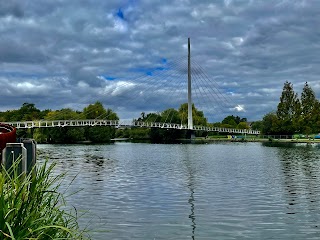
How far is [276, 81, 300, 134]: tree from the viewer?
11656 centimetres

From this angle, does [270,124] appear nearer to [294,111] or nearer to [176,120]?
[294,111]

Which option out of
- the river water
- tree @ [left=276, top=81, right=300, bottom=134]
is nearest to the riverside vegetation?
tree @ [left=276, top=81, right=300, bottom=134]

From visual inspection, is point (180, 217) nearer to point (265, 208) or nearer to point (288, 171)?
point (265, 208)

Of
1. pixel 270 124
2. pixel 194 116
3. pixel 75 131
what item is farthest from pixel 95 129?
pixel 270 124

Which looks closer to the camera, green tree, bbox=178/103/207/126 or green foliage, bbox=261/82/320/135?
green foliage, bbox=261/82/320/135

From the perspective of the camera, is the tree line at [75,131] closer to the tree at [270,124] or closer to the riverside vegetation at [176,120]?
the riverside vegetation at [176,120]

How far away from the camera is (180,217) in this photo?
1605 cm

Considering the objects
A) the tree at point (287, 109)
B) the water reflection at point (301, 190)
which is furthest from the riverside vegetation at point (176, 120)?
the water reflection at point (301, 190)

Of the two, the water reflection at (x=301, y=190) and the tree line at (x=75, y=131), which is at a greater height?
the tree line at (x=75, y=131)

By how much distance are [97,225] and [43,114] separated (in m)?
152

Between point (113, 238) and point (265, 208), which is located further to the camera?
point (265, 208)

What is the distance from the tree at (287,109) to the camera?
116562mm

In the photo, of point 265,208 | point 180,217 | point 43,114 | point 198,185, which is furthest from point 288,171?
point 43,114

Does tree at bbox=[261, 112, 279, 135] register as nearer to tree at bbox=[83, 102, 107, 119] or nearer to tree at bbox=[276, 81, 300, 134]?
tree at bbox=[276, 81, 300, 134]
